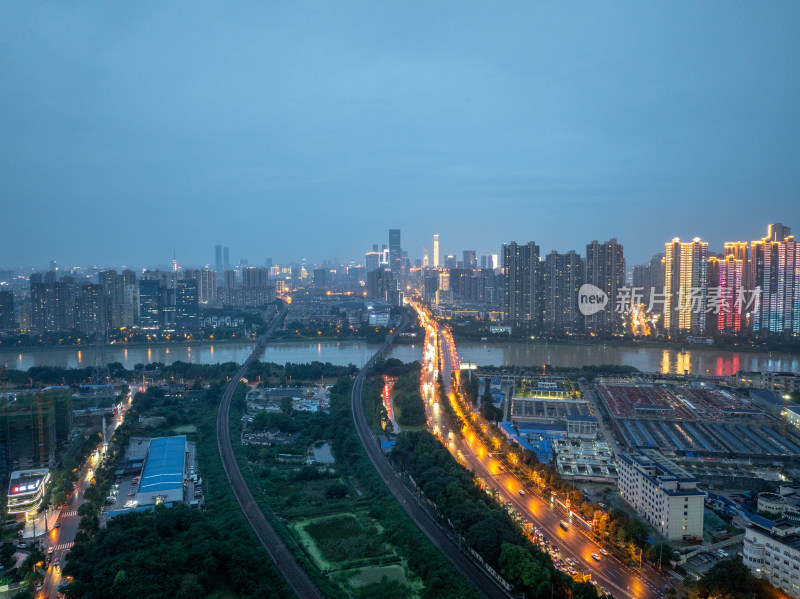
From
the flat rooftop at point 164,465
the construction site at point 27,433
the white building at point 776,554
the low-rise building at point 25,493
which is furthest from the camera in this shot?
the construction site at point 27,433

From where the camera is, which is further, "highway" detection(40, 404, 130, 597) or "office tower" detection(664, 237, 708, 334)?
"office tower" detection(664, 237, 708, 334)

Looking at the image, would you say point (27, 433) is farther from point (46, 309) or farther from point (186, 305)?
point (186, 305)

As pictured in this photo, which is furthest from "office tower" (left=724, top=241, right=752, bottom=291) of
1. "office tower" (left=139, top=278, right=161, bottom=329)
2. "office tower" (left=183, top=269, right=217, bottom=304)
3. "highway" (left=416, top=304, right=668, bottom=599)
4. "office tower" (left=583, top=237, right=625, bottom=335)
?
"office tower" (left=183, top=269, right=217, bottom=304)

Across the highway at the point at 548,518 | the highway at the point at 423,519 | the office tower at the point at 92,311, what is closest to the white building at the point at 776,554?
the highway at the point at 548,518

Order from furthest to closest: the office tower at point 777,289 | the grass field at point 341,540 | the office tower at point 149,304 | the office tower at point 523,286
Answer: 1. the office tower at point 523,286
2. the office tower at point 149,304
3. the office tower at point 777,289
4. the grass field at point 341,540

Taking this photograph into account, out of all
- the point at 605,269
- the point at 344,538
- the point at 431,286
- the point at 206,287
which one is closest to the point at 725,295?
the point at 605,269

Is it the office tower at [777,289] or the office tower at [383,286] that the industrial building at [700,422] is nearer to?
the office tower at [777,289]

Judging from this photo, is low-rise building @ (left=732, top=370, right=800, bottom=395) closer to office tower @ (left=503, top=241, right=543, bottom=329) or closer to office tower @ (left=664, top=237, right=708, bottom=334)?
office tower @ (left=664, top=237, right=708, bottom=334)

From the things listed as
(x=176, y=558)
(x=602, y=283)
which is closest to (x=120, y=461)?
(x=176, y=558)
